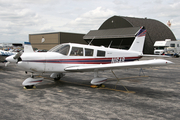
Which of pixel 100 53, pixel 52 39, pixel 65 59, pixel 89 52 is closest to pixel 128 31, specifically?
pixel 52 39

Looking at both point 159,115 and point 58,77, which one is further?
point 58,77

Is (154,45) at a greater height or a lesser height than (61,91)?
greater

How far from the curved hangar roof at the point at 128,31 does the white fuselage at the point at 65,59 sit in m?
38.0

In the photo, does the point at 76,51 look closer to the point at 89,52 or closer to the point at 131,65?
the point at 89,52

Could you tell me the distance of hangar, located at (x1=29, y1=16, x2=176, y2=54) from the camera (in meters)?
50.1

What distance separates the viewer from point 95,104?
6.05 metres

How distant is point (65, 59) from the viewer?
868 cm

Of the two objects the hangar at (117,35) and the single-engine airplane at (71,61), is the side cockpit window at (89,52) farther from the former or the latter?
the hangar at (117,35)

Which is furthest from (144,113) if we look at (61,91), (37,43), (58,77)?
(37,43)

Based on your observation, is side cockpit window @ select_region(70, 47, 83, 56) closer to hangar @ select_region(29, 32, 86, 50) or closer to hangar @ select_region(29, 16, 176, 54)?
hangar @ select_region(29, 16, 176, 54)

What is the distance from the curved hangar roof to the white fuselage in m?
38.0

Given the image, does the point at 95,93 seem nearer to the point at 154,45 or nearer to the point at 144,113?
the point at 144,113

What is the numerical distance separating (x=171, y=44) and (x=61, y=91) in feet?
157

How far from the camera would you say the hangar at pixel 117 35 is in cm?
5012
